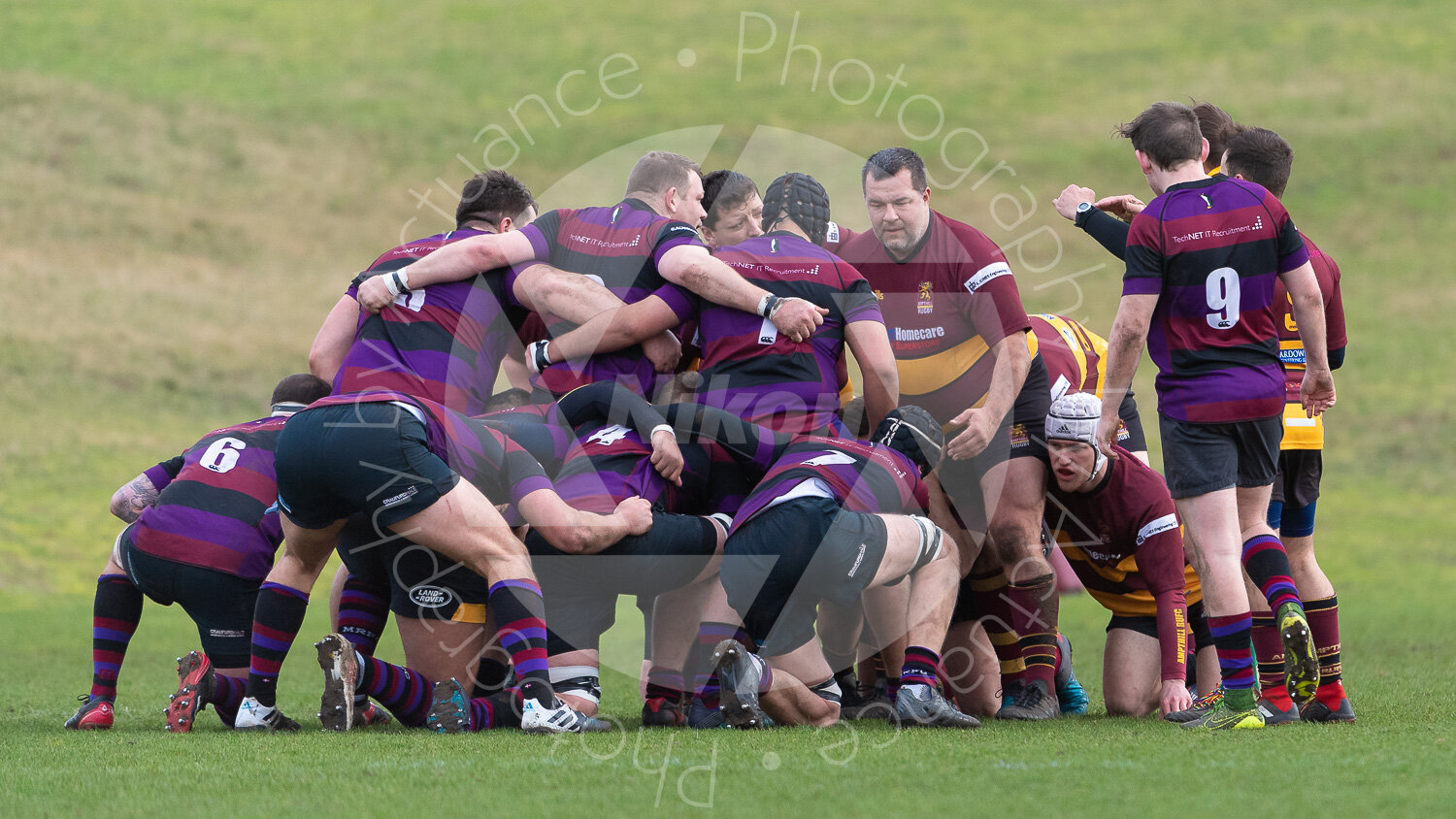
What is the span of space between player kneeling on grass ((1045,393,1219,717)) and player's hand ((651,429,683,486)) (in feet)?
5.82

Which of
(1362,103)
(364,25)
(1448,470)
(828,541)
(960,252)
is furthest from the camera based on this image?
(364,25)

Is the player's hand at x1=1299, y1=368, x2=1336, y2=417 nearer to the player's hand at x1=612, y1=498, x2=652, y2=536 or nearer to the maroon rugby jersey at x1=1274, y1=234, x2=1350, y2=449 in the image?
the maroon rugby jersey at x1=1274, y1=234, x2=1350, y2=449

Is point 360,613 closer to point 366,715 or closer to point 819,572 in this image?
point 366,715

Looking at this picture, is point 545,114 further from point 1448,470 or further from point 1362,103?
point 1448,470

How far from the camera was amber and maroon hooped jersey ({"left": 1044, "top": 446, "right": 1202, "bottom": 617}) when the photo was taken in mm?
6664

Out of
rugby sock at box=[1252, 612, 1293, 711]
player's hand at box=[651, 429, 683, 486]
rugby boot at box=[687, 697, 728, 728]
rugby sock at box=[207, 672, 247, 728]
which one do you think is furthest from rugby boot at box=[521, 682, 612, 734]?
rugby sock at box=[1252, 612, 1293, 711]

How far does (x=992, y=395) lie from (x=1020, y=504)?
22.4 inches

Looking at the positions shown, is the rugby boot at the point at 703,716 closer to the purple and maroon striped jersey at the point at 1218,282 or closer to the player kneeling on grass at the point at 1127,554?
the player kneeling on grass at the point at 1127,554

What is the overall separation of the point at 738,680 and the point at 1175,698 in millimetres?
2086

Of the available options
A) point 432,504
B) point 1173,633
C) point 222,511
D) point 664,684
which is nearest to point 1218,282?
point 1173,633

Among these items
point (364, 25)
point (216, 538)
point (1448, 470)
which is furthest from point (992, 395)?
point (364, 25)

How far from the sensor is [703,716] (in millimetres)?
6082

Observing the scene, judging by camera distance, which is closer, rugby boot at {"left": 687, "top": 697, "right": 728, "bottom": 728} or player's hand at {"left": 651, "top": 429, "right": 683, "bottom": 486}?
rugby boot at {"left": 687, "top": 697, "right": 728, "bottom": 728}

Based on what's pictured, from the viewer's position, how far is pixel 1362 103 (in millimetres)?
36188
